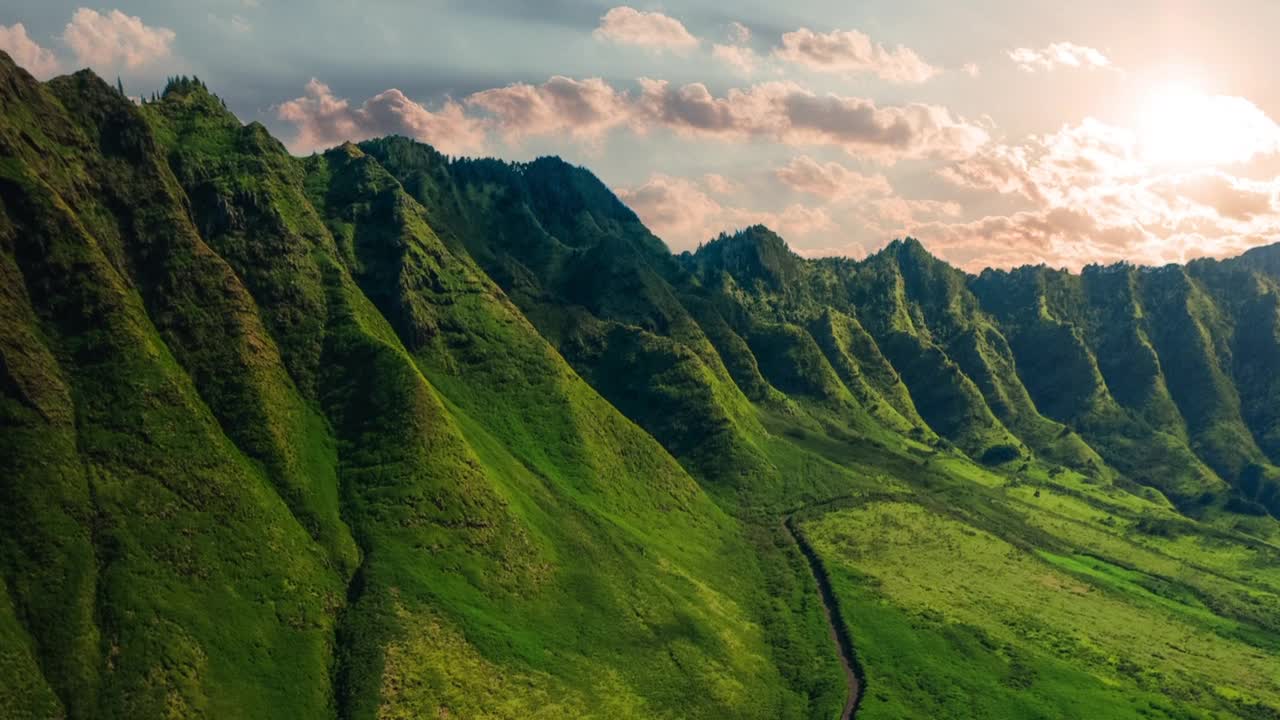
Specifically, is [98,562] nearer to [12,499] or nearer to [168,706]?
[12,499]

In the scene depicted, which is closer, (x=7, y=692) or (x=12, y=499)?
(x=7, y=692)

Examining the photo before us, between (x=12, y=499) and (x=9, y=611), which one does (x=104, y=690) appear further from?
(x=12, y=499)

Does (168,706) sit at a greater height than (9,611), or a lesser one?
lesser

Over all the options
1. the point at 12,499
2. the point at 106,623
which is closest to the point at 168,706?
the point at 106,623

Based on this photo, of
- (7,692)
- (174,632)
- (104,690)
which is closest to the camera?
(7,692)

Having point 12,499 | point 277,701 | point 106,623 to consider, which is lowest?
point 277,701

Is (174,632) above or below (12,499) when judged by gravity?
below

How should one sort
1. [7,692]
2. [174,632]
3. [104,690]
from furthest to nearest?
[174,632] → [104,690] → [7,692]

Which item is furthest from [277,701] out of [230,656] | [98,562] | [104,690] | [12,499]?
[12,499]

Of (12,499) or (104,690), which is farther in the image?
(12,499)
